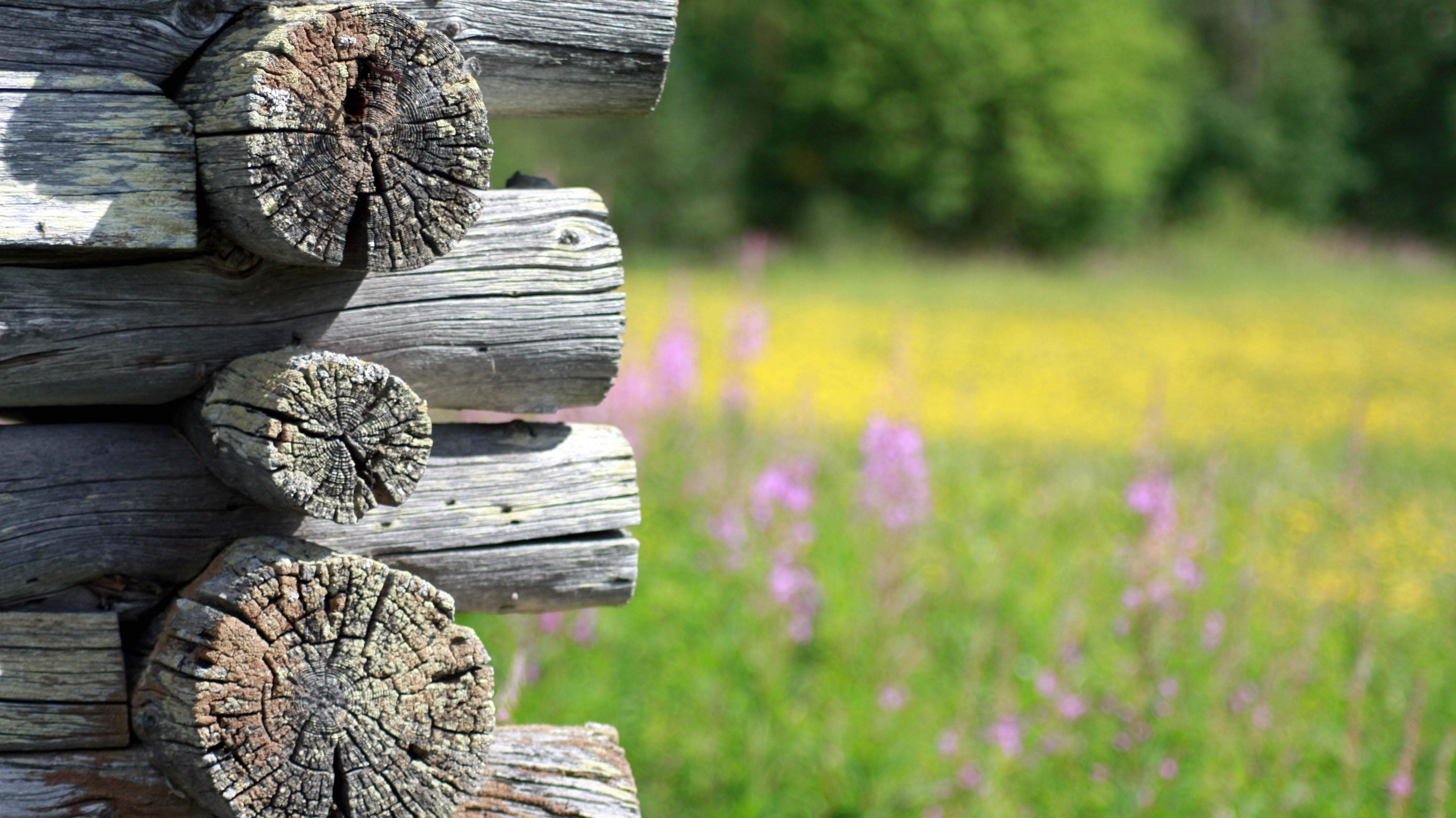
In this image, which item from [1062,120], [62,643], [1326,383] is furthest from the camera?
[1062,120]

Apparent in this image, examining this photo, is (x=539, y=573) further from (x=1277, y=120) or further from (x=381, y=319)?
(x=1277, y=120)

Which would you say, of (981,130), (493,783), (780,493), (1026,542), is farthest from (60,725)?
(981,130)

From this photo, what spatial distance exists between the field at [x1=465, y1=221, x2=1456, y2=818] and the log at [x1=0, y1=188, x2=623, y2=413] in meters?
0.87

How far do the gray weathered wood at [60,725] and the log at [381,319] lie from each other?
461 millimetres

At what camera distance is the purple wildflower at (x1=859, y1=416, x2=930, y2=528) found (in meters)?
3.65

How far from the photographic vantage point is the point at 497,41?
1.83 meters

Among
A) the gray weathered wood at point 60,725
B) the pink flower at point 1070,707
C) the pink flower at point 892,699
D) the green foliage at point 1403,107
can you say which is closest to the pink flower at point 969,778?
the pink flower at point 892,699

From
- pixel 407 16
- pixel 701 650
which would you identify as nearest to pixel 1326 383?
pixel 701 650

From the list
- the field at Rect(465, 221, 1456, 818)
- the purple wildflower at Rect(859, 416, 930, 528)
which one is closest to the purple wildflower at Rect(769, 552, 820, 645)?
the field at Rect(465, 221, 1456, 818)

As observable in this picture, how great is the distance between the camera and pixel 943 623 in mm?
4215

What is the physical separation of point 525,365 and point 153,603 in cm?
70

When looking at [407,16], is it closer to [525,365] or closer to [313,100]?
[313,100]

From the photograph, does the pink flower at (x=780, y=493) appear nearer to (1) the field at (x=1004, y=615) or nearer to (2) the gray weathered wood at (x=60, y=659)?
(1) the field at (x=1004, y=615)

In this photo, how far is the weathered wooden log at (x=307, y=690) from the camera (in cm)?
148
